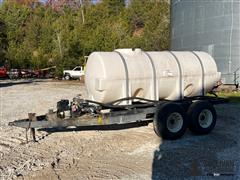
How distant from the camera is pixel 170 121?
997 centimetres

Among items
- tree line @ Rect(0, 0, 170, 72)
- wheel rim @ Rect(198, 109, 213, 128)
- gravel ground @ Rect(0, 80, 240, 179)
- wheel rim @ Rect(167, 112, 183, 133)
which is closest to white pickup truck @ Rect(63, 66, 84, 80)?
tree line @ Rect(0, 0, 170, 72)

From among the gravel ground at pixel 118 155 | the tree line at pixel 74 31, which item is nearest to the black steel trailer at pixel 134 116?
the gravel ground at pixel 118 155

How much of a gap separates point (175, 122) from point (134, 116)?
1.07 m

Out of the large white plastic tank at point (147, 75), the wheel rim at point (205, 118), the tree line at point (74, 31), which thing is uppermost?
the tree line at point (74, 31)

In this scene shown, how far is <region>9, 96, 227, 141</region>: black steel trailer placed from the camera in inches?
364

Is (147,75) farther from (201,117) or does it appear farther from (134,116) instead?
(201,117)

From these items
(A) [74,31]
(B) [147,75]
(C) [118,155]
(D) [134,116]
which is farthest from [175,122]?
(A) [74,31]

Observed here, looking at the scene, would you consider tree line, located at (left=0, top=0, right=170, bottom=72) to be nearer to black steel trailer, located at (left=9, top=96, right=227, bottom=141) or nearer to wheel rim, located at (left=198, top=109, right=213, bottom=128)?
wheel rim, located at (left=198, top=109, right=213, bottom=128)

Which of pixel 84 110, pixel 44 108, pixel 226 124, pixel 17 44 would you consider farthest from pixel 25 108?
pixel 17 44

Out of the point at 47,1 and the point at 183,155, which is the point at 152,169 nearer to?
the point at 183,155

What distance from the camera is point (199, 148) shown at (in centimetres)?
900

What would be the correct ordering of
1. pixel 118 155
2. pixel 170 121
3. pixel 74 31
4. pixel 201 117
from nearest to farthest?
pixel 118 155
pixel 170 121
pixel 201 117
pixel 74 31

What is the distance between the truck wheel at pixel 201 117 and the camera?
10.3m

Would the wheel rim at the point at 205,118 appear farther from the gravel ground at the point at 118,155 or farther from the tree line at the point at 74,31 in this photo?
the tree line at the point at 74,31
